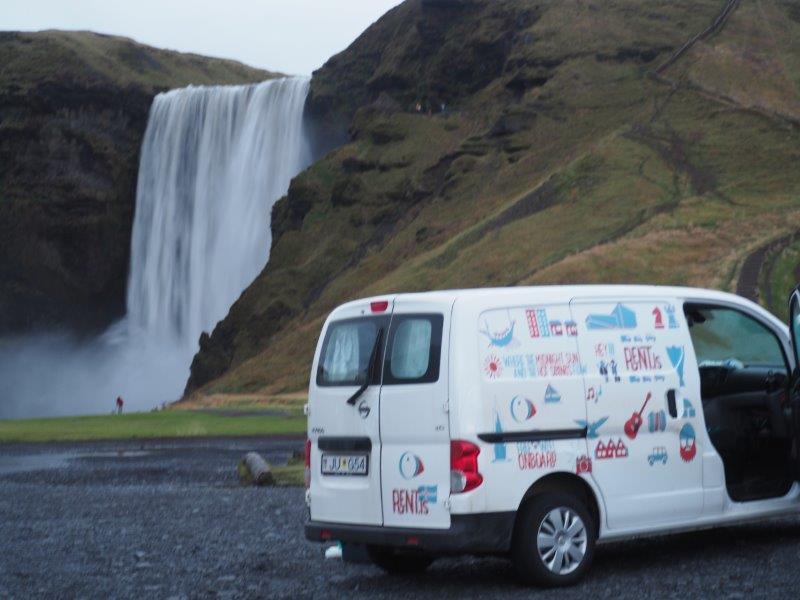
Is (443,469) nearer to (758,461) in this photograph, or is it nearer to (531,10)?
(758,461)

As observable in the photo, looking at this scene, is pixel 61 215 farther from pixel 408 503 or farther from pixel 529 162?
pixel 408 503

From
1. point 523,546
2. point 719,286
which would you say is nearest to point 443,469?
point 523,546

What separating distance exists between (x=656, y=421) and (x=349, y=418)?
102 inches

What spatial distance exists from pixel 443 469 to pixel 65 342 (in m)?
88.1

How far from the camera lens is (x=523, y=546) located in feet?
32.8

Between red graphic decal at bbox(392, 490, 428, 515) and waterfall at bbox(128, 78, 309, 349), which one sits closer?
red graphic decal at bbox(392, 490, 428, 515)

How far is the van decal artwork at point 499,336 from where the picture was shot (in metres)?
10.2

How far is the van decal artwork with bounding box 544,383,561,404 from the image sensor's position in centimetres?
1026

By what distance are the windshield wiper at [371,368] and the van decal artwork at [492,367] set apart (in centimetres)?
103

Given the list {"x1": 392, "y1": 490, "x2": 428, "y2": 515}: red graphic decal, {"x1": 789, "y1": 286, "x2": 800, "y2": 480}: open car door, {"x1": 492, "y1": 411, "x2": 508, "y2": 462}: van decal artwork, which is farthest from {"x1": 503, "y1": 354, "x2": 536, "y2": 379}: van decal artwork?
{"x1": 789, "y1": 286, "x2": 800, "y2": 480}: open car door

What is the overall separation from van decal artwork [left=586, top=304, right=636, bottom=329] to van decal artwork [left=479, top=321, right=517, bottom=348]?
0.77 meters

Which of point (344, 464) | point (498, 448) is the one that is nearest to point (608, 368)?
point (498, 448)

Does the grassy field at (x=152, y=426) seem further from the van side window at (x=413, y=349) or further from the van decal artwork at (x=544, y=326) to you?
the van decal artwork at (x=544, y=326)

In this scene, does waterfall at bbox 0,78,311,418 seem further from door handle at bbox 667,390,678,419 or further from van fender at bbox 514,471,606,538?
van fender at bbox 514,471,606,538
